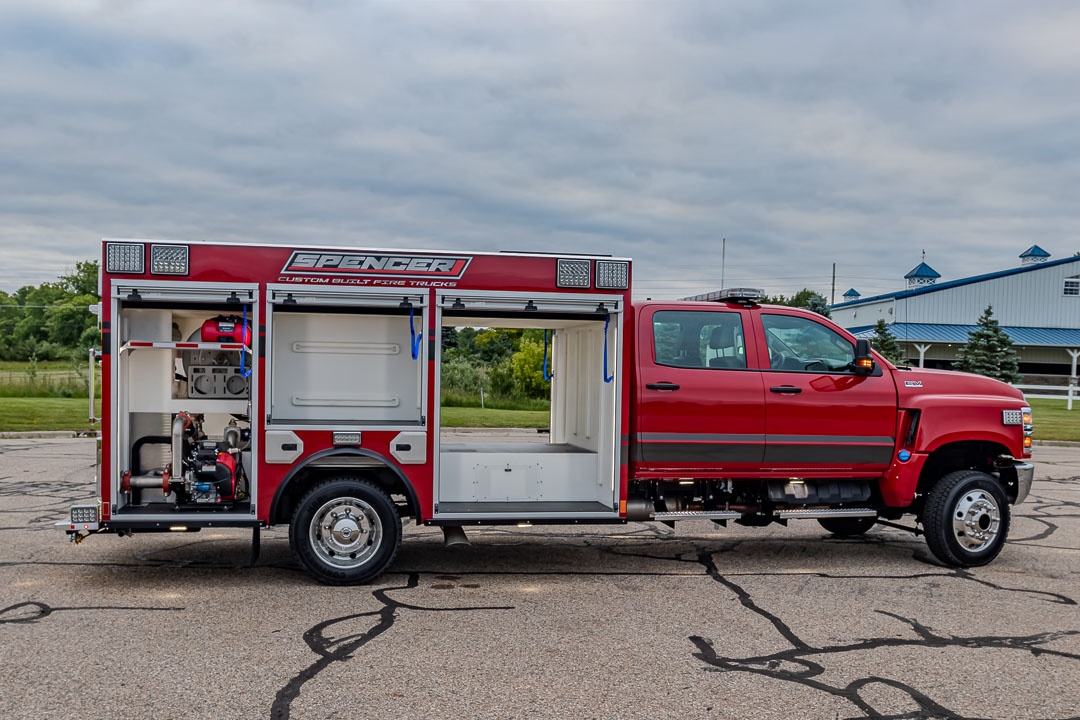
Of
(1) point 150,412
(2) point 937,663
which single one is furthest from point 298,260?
(2) point 937,663

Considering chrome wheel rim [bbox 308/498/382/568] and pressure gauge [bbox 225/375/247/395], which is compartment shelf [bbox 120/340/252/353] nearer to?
pressure gauge [bbox 225/375/247/395]

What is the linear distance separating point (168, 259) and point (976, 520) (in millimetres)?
6992

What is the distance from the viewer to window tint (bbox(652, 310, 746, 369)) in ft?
26.4

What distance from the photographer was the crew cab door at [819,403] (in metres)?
8.08

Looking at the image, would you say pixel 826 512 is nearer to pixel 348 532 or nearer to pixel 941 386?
pixel 941 386

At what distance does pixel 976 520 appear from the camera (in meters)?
8.39

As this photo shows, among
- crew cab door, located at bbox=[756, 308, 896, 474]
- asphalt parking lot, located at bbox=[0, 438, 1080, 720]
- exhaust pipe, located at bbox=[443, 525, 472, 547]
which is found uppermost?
crew cab door, located at bbox=[756, 308, 896, 474]

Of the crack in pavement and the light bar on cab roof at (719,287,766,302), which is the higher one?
the light bar on cab roof at (719,287,766,302)

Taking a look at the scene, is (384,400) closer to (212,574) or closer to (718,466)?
(212,574)

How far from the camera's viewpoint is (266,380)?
7184mm

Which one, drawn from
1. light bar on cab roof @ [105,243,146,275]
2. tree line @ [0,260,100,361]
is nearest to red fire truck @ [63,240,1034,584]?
light bar on cab roof @ [105,243,146,275]

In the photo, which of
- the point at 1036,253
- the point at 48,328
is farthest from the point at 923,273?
the point at 48,328

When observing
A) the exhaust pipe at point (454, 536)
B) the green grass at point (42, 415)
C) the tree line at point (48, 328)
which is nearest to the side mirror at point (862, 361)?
the exhaust pipe at point (454, 536)

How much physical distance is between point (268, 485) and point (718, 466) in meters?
3.60
